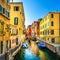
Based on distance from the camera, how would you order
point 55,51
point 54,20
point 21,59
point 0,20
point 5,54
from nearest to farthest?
1. point 0,20
2. point 5,54
3. point 21,59
4. point 55,51
5. point 54,20


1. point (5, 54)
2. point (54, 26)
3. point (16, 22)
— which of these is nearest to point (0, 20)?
point (5, 54)

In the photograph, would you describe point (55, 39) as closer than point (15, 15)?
No

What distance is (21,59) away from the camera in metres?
29.3

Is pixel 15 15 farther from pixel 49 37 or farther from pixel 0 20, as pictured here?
pixel 0 20

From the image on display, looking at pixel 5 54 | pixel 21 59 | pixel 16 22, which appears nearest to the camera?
pixel 5 54

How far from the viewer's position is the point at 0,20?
65.7 feet

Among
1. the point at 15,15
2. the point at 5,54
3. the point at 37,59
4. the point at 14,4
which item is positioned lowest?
the point at 37,59

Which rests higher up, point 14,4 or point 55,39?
point 14,4

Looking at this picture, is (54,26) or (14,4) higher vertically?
(14,4)

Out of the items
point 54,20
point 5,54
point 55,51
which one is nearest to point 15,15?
point 54,20

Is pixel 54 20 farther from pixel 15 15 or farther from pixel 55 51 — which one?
pixel 55 51

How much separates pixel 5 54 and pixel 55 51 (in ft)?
51.9

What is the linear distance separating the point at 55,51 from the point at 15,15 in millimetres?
16757

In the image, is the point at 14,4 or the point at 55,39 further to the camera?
the point at 55,39
